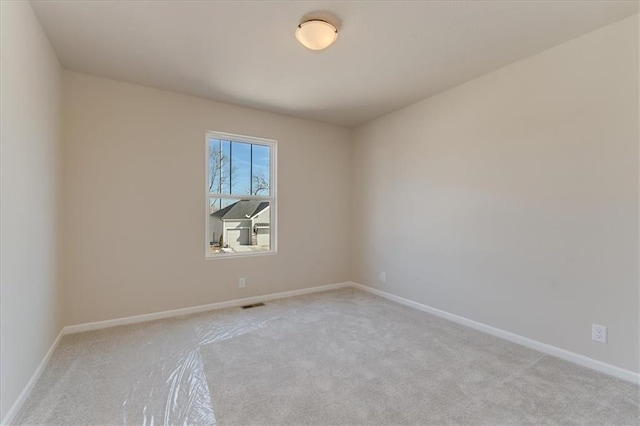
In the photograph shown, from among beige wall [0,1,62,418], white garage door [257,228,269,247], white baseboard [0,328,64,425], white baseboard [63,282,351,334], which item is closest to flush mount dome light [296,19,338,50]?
beige wall [0,1,62,418]

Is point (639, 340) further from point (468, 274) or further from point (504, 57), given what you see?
point (504, 57)

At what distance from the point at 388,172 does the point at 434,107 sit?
1.01 metres

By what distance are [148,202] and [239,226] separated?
1.13 m

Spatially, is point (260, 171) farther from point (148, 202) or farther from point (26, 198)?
point (26, 198)

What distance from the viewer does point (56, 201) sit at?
2.68m

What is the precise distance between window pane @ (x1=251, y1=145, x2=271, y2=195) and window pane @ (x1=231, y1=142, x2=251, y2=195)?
0.23 feet

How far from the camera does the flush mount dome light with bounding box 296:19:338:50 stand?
215cm

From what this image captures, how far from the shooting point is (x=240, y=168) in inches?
159

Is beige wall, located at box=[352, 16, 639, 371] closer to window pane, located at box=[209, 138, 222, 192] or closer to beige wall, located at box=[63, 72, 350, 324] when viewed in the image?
beige wall, located at box=[63, 72, 350, 324]

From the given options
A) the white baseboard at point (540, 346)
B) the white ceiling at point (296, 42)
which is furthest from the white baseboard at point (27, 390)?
the white baseboard at point (540, 346)

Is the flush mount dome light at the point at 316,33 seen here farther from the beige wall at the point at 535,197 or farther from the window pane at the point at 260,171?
the window pane at the point at 260,171

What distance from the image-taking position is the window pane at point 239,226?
12.6 ft

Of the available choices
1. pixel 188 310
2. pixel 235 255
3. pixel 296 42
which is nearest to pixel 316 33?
pixel 296 42

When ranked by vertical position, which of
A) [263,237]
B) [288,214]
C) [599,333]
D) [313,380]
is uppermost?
[288,214]
